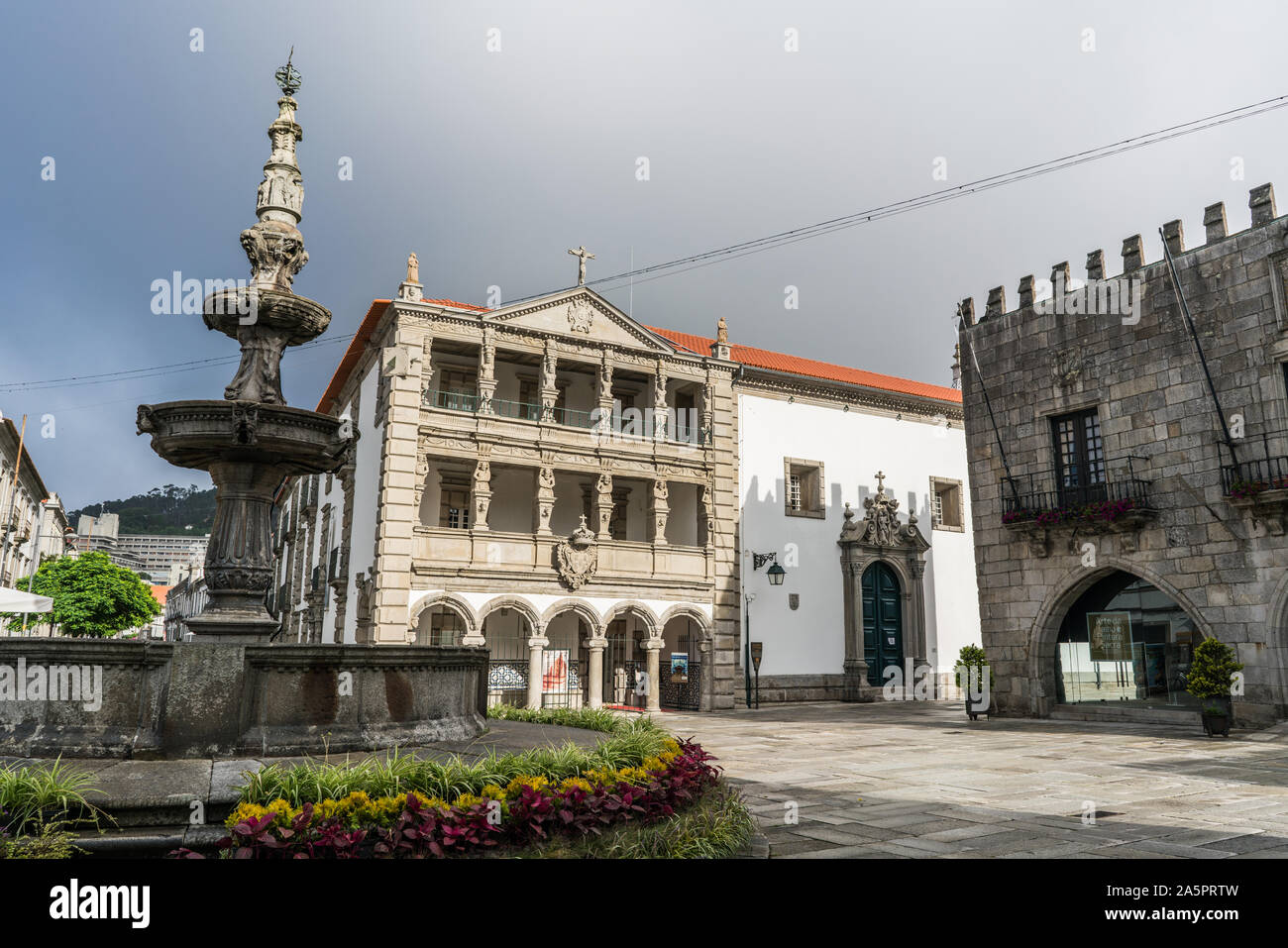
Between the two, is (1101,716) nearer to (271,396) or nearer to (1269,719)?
(1269,719)

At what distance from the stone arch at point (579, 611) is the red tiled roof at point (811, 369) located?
30.5ft

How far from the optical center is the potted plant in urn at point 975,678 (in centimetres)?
2086

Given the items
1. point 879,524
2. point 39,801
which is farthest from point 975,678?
point 39,801

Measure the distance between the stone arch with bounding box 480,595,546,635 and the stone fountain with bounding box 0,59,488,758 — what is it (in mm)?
14085

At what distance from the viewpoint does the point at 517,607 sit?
24.7 meters

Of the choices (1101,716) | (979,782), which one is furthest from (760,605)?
(979,782)

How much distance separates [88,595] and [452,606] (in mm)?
29732

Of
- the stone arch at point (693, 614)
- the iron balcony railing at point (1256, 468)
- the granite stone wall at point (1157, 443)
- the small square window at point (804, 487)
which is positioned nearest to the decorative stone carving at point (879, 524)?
the small square window at point (804, 487)

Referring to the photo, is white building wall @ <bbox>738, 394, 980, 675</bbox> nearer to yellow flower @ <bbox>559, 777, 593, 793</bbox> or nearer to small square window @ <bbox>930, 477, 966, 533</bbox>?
small square window @ <bbox>930, 477, 966, 533</bbox>

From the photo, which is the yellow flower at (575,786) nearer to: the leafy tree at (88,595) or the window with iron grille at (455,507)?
the window with iron grille at (455,507)

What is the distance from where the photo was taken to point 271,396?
9648 millimetres

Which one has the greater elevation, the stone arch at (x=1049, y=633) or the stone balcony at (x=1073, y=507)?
the stone balcony at (x=1073, y=507)

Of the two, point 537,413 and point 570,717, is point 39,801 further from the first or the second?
point 537,413
